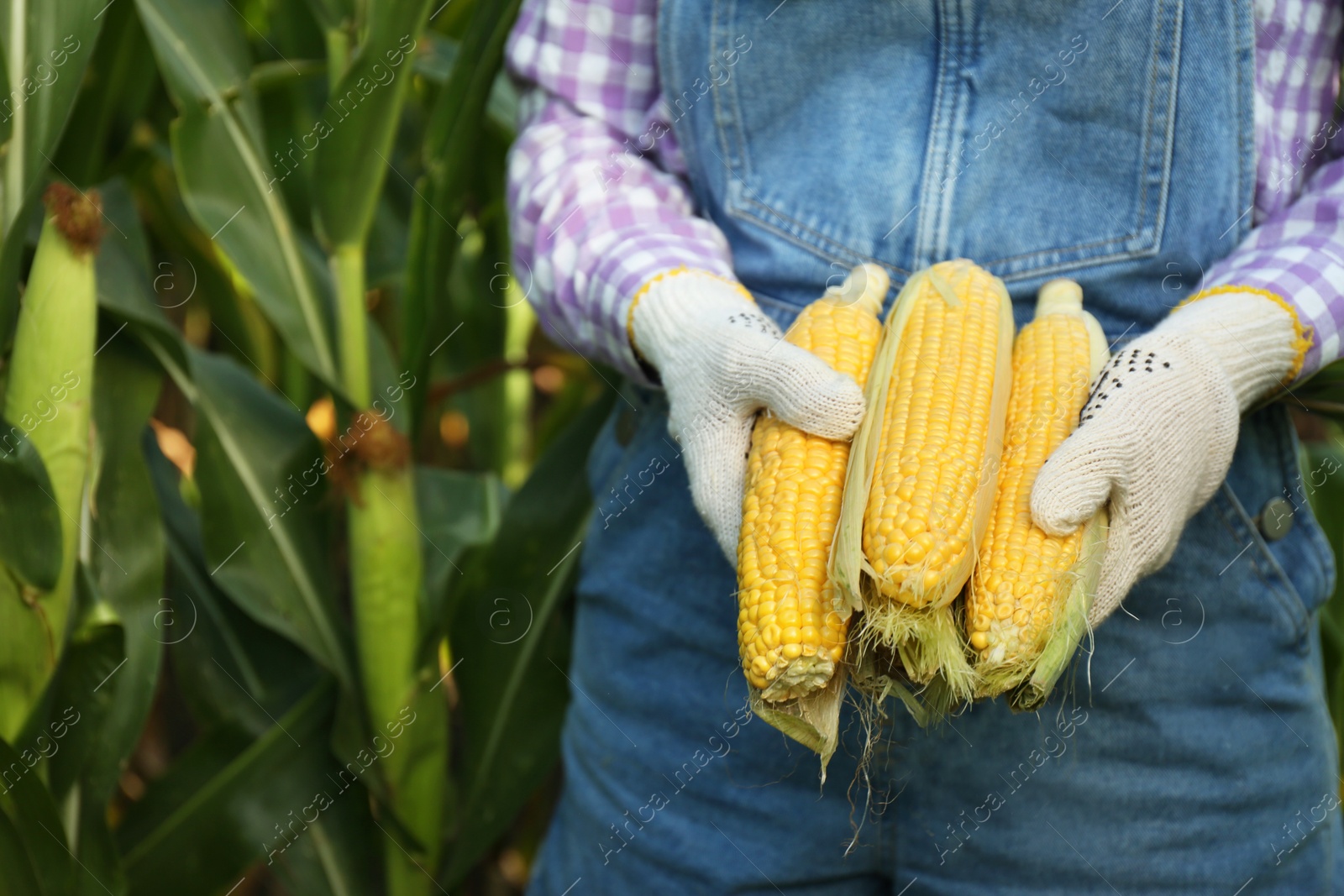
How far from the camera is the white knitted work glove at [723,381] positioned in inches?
24.4

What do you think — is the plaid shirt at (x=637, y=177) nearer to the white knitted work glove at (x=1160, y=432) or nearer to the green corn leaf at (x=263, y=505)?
the white knitted work glove at (x=1160, y=432)

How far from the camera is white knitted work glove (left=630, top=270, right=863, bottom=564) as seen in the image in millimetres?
620

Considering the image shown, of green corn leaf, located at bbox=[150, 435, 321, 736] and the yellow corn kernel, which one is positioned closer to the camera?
the yellow corn kernel

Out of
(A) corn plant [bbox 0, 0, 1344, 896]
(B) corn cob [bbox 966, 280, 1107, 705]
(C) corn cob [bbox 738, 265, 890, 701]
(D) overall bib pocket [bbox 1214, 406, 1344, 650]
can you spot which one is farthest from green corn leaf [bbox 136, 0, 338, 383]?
(D) overall bib pocket [bbox 1214, 406, 1344, 650]

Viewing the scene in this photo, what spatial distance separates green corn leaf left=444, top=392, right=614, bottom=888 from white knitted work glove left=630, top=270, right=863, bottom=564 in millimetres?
434

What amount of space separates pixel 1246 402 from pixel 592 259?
18.7 inches

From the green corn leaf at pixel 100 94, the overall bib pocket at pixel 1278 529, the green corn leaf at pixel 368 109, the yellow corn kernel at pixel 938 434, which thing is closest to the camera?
the yellow corn kernel at pixel 938 434

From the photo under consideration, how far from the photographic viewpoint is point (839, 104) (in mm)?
749

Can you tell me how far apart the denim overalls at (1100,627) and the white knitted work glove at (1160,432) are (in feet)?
0.23

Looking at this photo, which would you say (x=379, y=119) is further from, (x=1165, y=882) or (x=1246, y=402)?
(x=1165, y=882)

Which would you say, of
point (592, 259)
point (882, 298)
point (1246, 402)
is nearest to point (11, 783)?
point (592, 259)

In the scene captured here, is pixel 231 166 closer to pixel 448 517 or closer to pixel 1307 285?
pixel 448 517

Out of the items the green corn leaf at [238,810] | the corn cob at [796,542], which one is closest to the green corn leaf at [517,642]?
the green corn leaf at [238,810]

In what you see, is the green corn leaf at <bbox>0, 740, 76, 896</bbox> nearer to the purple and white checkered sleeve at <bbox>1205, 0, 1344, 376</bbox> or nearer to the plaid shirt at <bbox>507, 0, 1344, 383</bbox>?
the plaid shirt at <bbox>507, 0, 1344, 383</bbox>
